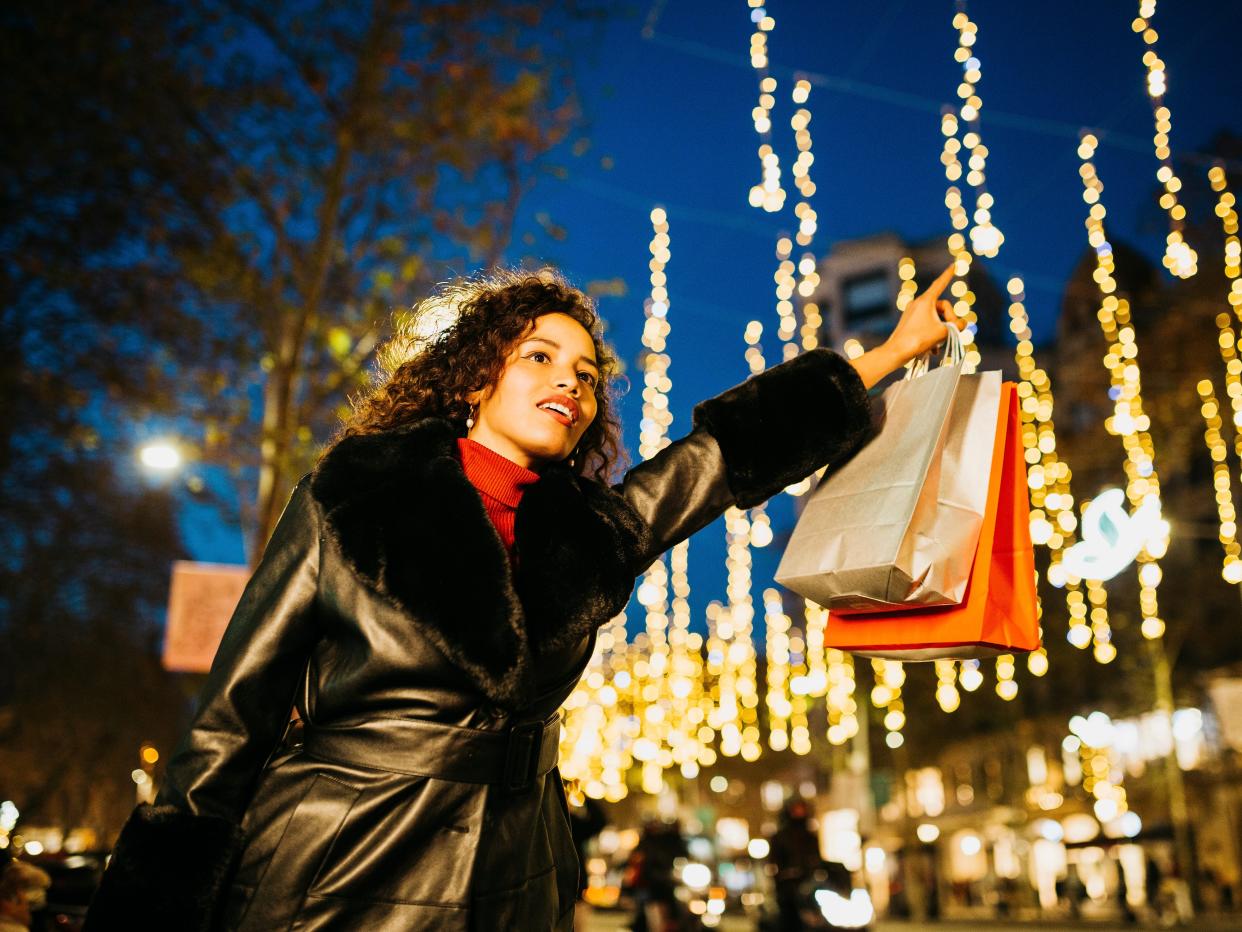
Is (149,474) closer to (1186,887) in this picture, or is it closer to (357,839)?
(1186,887)

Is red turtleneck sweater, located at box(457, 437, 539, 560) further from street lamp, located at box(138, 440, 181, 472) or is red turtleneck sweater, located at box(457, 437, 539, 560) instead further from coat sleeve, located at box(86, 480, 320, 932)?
street lamp, located at box(138, 440, 181, 472)

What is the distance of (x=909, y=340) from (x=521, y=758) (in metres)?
1.34

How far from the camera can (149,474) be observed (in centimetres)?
3247

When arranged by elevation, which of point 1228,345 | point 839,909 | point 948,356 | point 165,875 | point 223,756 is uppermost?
point 1228,345

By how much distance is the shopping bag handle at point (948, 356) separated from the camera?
9.28 ft

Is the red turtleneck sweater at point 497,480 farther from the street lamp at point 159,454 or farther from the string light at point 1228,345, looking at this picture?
the street lamp at point 159,454

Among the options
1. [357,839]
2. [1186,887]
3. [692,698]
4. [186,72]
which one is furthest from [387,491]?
[692,698]

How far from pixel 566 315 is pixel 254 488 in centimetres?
1608

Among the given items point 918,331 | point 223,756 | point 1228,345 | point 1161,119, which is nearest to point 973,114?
point 1161,119

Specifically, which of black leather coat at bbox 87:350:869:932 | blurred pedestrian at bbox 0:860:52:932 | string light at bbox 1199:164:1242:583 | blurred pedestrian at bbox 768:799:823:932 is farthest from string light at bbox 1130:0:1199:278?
blurred pedestrian at bbox 0:860:52:932


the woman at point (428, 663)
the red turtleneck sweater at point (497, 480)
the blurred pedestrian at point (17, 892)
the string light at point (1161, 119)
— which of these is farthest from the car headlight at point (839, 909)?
the red turtleneck sweater at point (497, 480)

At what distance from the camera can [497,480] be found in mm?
2662

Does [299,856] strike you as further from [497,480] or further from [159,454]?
[159,454]

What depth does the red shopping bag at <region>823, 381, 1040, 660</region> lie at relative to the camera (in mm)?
2477
